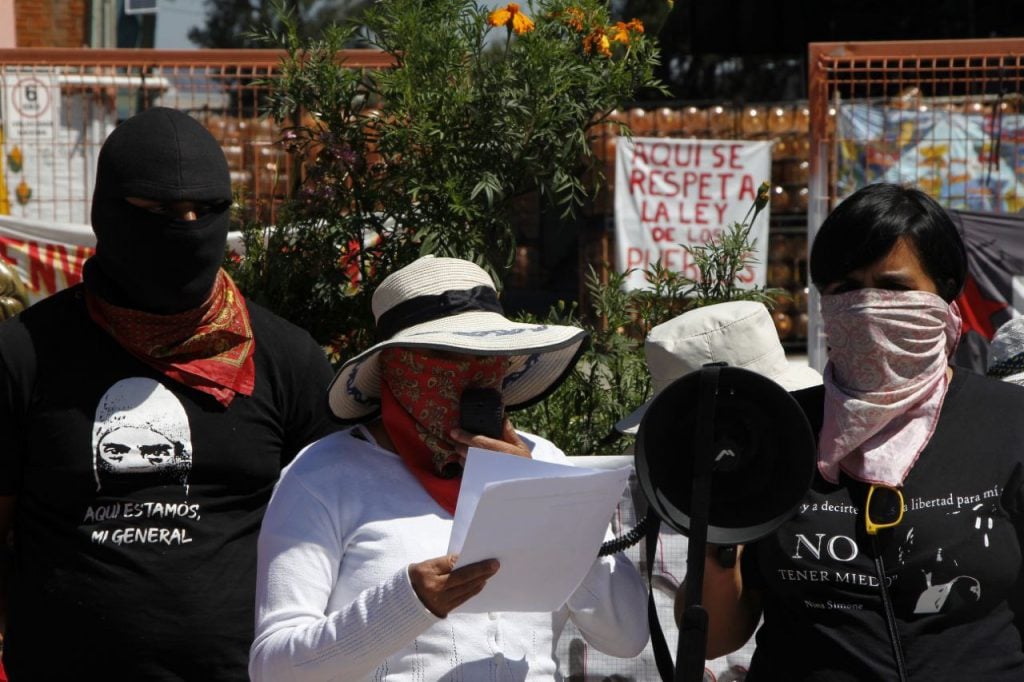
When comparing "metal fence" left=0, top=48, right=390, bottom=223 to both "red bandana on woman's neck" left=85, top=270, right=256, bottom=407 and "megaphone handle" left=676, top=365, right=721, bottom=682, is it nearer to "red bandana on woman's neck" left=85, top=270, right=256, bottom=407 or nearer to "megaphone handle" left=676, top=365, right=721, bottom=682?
"red bandana on woman's neck" left=85, top=270, right=256, bottom=407

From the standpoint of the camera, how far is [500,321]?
106 inches

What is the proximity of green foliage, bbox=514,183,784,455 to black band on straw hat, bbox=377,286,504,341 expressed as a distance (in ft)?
6.82

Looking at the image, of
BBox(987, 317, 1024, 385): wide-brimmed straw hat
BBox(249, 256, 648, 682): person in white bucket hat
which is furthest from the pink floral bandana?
BBox(987, 317, 1024, 385): wide-brimmed straw hat

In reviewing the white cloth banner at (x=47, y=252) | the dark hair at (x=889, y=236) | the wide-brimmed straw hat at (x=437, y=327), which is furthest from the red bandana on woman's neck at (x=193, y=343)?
the white cloth banner at (x=47, y=252)

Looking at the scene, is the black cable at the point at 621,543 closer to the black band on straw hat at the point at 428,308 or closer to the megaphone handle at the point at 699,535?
the megaphone handle at the point at 699,535

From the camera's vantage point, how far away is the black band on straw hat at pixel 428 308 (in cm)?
266

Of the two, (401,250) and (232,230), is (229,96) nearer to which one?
(232,230)

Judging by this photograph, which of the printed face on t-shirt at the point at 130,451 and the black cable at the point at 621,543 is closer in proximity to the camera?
the black cable at the point at 621,543

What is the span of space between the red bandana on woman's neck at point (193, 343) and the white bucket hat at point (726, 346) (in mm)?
1021

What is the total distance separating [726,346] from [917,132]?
5423 mm

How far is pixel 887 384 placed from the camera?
2.53 m

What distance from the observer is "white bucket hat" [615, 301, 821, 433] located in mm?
3547

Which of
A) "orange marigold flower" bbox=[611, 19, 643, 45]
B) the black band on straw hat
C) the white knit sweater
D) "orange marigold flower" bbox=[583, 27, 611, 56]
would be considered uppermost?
"orange marigold flower" bbox=[611, 19, 643, 45]

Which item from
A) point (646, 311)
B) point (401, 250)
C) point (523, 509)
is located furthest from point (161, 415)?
point (646, 311)
